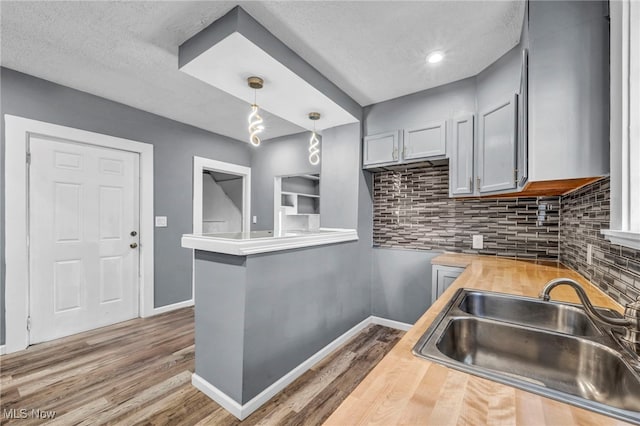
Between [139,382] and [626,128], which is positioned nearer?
[626,128]

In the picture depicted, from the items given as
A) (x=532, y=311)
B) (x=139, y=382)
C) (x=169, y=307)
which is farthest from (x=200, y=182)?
(x=532, y=311)

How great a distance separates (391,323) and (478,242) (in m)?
1.29

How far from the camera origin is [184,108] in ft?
10.5

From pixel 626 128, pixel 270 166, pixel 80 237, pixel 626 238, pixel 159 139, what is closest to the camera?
pixel 626 238

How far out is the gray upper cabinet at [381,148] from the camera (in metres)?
2.83

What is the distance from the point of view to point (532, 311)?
1.36 m

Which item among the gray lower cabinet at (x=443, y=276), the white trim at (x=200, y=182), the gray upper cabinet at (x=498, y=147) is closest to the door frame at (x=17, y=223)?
the white trim at (x=200, y=182)

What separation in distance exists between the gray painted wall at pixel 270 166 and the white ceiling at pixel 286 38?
1.45 metres

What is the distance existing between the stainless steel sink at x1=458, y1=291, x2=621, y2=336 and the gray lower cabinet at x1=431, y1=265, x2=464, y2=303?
3.00 feet

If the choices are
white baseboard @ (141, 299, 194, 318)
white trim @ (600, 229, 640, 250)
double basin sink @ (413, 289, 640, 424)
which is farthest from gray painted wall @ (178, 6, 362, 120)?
white baseboard @ (141, 299, 194, 318)

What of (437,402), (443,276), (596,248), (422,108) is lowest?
(443,276)

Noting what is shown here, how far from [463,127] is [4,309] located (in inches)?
171

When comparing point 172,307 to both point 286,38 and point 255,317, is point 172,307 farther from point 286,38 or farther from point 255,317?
point 286,38

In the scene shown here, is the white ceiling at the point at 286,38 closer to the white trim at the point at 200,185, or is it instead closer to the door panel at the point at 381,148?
the door panel at the point at 381,148
